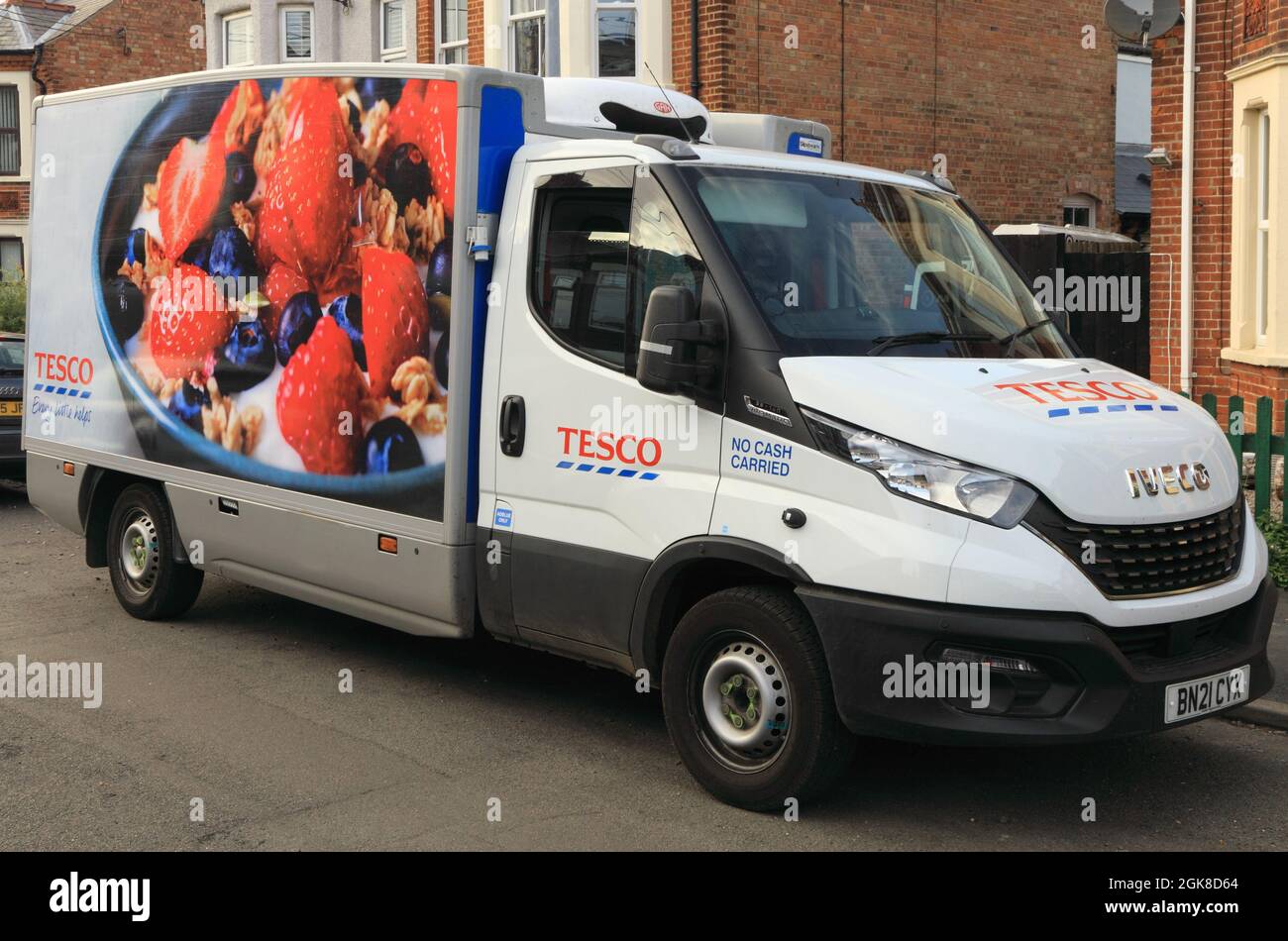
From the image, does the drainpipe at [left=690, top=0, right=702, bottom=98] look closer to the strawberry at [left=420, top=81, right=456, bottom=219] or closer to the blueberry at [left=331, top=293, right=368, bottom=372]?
the blueberry at [left=331, top=293, right=368, bottom=372]

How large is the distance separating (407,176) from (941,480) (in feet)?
9.79

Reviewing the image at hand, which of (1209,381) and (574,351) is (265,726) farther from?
(1209,381)

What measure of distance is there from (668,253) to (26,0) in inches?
1343

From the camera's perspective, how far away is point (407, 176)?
6.61 m

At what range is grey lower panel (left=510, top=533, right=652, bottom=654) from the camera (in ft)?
19.1

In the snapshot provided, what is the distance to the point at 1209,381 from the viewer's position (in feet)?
43.0

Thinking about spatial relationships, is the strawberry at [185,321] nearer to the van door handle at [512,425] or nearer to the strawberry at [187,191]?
the strawberry at [187,191]

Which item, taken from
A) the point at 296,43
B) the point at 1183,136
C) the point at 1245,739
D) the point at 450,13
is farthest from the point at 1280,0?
the point at 296,43

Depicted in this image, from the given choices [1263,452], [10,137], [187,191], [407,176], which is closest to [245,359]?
[187,191]

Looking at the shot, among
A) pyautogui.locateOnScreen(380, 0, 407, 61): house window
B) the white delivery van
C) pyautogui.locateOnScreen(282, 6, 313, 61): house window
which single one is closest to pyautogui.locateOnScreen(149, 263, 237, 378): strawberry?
the white delivery van

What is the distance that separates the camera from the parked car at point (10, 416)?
13.5 m

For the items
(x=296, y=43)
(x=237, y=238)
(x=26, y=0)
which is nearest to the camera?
(x=237, y=238)

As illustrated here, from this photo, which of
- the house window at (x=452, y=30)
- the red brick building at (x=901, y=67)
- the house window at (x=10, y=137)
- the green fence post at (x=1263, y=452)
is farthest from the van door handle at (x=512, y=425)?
the house window at (x=10, y=137)

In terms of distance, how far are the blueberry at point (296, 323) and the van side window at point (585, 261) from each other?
1.50 m
